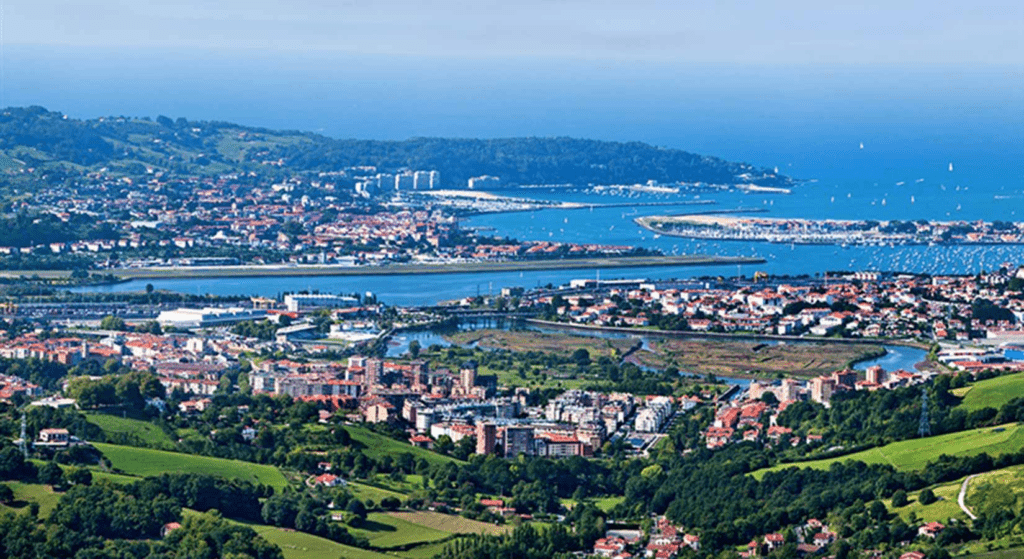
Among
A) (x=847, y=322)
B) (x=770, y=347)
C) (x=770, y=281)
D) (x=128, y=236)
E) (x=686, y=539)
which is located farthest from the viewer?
(x=128, y=236)

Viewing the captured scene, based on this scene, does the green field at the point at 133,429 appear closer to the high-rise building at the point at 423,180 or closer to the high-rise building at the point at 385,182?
the high-rise building at the point at 385,182

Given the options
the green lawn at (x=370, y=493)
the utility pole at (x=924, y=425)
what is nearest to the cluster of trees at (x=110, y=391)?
the green lawn at (x=370, y=493)

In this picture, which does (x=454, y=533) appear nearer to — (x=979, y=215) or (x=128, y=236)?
(x=128, y=236)

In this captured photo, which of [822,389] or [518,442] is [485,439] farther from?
[822,389]

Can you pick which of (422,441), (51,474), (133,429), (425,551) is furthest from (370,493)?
(133,429)

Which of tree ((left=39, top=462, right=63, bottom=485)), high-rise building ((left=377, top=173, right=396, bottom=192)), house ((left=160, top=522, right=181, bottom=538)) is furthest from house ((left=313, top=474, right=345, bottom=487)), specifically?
high-rise building ((left=377, top=173, right=396, bottom=192))

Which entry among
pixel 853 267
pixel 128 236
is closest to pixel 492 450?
pixel 853 267

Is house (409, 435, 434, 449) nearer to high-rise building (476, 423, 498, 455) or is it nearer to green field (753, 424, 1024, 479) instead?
high-rise building (476, 423, 498, 455)
